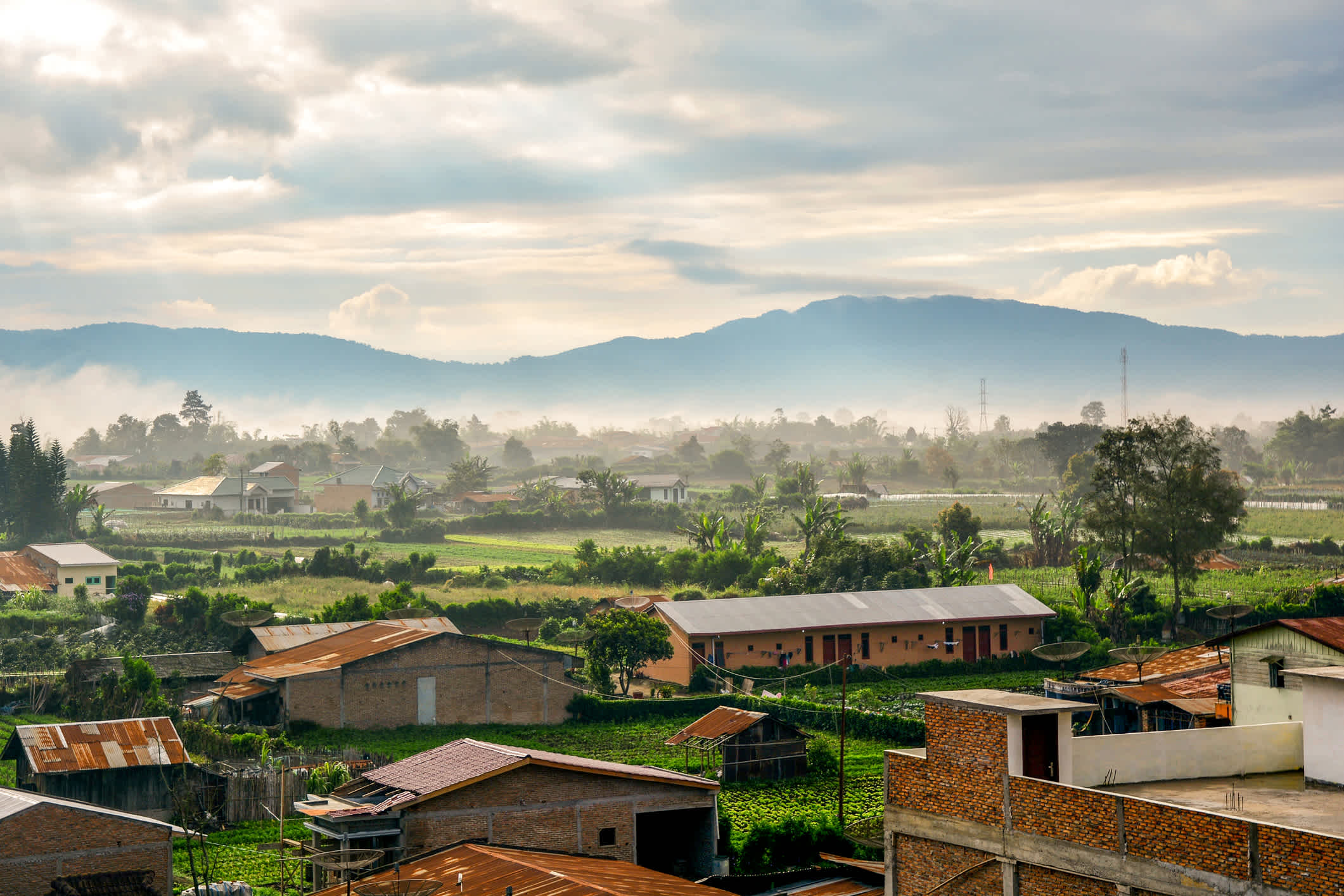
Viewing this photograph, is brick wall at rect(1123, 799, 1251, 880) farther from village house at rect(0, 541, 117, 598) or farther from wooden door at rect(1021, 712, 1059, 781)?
village house at rect(0, 541, 117, 598)

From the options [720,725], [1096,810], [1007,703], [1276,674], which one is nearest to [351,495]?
[720,725]

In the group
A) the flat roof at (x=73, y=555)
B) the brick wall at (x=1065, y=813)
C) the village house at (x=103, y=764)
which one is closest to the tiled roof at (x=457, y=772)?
the village house at (x=103, y=764)

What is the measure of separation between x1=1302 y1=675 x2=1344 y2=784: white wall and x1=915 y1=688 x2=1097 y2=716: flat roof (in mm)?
3210

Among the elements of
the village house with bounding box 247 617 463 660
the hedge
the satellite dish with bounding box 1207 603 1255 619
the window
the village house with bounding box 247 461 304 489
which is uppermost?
the village house with bounding box 247 461 304 489

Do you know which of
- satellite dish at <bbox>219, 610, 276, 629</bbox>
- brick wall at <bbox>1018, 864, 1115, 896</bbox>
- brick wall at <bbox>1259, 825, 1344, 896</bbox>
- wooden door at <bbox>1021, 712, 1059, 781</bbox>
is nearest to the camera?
brick wall at <bbox>1259, 825, 1344, 896</bbox>

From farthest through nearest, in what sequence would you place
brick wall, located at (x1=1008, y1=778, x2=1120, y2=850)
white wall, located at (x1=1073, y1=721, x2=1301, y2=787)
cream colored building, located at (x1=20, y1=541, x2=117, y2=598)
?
cream colored building, located at (x1=20, y1=541, x2=117, y2=598)
white wall, located at (x1=1073, y1=721, x2=1301, y2=787)
brick wall, located at (x1=1008, y1=778, x2=1120, y2=850)

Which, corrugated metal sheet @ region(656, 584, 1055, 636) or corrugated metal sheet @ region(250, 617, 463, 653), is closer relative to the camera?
corrugated metal sheet @ region(250, 617, 463, 653)

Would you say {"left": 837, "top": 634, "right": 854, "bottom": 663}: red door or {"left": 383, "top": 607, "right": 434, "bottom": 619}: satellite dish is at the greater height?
{"left": 383, "top": 607, "right": 434, "bottom": 619}: satellite dish

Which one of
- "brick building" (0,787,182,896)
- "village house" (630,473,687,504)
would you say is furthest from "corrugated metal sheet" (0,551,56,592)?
"village house" (630,473,687,504)

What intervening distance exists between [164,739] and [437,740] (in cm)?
1012

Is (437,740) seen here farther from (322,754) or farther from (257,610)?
(257,610)

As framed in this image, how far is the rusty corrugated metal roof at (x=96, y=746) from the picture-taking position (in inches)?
1335

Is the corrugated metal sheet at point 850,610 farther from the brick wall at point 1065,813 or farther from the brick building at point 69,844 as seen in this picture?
the brick wall at point 1065,813

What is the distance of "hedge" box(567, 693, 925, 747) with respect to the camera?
44.4m
